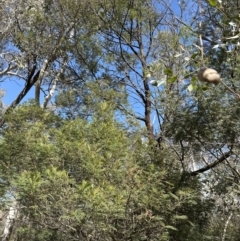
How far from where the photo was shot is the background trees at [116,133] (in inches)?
165

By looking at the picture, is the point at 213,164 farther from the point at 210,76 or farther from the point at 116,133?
the point at 210,76

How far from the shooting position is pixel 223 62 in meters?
5.35

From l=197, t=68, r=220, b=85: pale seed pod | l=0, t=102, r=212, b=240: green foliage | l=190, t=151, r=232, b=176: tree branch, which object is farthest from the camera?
l=190, t=151, r=232, b=176: tree branch

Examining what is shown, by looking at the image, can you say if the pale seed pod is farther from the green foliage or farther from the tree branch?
the tree branch

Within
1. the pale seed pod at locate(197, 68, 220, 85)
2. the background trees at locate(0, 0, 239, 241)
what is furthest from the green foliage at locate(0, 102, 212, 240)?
the pale seed pod at locate(197, 68, 220, 85)

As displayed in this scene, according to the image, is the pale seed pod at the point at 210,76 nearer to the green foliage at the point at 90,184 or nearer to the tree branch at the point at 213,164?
the green foliage at the point at 90,184

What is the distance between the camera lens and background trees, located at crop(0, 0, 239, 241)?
420cm

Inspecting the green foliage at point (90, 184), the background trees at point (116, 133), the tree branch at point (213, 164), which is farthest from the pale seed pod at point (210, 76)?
the tree branch at point (213, 164)

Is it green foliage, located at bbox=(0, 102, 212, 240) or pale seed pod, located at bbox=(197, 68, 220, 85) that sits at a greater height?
green foliage, located at bbox=(0, 102, 212, 240)

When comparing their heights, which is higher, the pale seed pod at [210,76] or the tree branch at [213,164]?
the tree branch at [213,164]

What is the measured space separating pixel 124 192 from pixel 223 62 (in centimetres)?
240

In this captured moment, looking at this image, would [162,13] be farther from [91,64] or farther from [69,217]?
[69,217]

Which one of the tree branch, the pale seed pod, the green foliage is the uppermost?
the tree branch

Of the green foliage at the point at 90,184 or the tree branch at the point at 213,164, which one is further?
the tree branch at the point at 213,164
